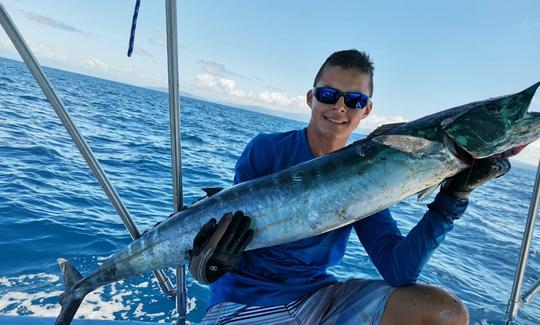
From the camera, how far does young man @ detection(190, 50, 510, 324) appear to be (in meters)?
2.07

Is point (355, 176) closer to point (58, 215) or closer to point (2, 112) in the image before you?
point (58, 215)

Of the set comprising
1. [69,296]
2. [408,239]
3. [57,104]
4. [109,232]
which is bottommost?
[109,232]

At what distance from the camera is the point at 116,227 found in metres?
6.57

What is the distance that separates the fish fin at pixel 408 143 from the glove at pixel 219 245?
0.88 meters

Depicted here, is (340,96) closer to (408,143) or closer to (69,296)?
(408,143)

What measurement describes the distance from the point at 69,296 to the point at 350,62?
2.57m

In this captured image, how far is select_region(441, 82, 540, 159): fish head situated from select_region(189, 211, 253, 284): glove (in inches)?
46.4

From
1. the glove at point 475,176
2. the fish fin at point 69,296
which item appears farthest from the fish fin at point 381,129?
the fish fin at point 69,296

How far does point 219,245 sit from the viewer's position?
213cm

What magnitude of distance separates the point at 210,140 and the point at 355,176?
20.1 metres

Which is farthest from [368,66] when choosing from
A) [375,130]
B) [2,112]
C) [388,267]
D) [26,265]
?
[2,112]

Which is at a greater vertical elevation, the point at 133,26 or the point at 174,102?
the point at 133,26

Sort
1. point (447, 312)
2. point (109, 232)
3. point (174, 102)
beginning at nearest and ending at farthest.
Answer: point (447, 312), point (174, 102), point (109, 232)

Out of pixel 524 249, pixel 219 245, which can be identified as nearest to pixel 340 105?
pixel 219 245
